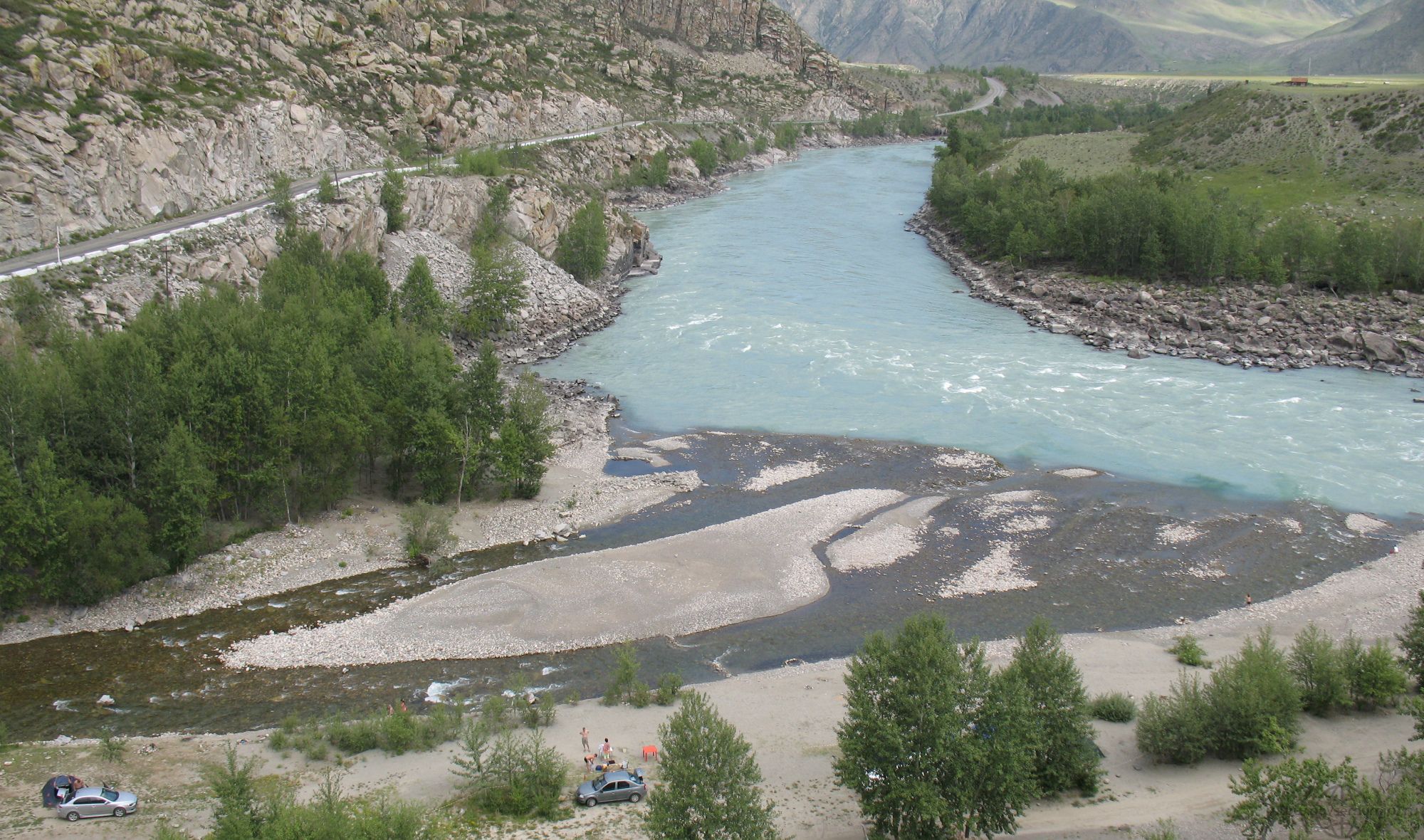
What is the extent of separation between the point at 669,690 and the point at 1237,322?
4625cm

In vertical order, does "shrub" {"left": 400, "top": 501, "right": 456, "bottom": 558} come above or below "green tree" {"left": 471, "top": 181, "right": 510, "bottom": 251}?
below

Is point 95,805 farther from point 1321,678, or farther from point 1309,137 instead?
point 1309,137

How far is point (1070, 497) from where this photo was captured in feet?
124

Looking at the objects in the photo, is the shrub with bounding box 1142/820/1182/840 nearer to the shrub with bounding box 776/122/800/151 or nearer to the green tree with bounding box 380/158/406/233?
the green tree with bounding box 380/158/406/233

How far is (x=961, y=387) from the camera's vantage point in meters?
50.2

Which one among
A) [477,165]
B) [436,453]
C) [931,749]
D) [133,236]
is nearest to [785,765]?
[931,749]

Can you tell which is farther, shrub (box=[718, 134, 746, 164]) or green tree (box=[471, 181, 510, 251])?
shrub (box=[718, 134, 746, 164])

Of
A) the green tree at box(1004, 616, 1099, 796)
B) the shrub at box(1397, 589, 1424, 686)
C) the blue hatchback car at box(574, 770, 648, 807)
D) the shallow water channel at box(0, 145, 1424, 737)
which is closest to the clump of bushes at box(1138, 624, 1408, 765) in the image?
the shrub at box(1397, 589, 1424, 686)

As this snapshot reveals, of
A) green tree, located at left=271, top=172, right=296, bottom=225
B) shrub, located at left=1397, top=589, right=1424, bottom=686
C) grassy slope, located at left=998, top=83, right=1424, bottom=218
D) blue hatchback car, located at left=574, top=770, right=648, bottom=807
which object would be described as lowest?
blue hatchback car, located at left=574, top=770, right=648, bottom=807

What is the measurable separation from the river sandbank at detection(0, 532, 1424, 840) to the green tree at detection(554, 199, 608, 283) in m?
45.9

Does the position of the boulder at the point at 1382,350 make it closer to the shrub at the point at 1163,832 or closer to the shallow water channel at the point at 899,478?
the shallow water channel at the point at 899,478

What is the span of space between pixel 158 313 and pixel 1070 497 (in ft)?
110

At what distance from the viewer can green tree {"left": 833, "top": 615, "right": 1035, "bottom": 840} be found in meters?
18.6

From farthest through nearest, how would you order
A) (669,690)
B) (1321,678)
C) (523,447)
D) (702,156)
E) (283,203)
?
(702,156) < (283,203) < (523,447) < (669,690) < (1321,678)
